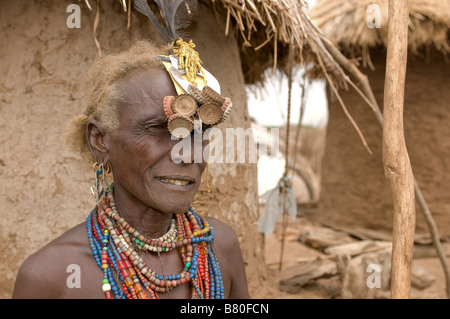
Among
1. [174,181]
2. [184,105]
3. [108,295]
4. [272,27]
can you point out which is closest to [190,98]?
[184,105]

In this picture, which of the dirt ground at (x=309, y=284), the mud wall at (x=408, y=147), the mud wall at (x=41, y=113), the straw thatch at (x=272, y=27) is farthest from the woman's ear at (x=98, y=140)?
the mud wall at (x=408, y=147)

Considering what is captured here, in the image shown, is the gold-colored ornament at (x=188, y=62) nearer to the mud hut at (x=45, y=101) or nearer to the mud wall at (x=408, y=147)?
the mud hut at (x=45, y=101)

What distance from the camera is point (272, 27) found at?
307 centimetres

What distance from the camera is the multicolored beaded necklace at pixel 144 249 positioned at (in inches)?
64.1

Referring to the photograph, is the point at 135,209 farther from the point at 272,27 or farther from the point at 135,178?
the point at 272,27

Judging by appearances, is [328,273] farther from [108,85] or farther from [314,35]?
[108,85]

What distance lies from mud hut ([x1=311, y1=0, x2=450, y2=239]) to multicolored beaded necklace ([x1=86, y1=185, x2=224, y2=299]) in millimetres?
4041

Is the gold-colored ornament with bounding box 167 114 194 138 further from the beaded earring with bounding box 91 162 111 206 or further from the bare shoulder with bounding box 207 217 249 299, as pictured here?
the bare shoulder with bounding box 207 217 249 299

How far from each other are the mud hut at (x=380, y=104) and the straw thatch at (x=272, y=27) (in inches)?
68.2

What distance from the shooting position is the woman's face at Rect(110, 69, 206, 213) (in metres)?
1.64

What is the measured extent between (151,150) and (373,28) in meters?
4.64

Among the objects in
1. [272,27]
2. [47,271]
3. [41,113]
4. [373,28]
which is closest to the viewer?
[47,271]
